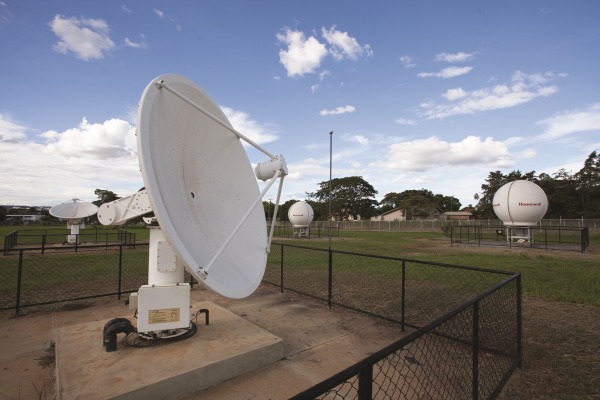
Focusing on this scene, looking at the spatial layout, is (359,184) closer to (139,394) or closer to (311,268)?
(311,268)

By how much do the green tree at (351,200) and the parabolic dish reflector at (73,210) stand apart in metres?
67.5

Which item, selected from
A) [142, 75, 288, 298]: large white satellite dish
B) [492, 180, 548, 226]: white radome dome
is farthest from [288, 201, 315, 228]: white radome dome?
[142, 75, 288, 298]: large white satellite dish

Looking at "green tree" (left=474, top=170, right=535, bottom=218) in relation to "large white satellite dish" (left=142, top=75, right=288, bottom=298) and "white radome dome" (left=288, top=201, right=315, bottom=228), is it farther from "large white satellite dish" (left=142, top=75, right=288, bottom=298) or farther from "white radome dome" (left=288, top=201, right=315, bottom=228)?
"large white satellite dish" (left=142, top=75, right=288, bottom=298)

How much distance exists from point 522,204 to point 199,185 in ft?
86.6

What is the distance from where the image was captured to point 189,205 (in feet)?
14.9

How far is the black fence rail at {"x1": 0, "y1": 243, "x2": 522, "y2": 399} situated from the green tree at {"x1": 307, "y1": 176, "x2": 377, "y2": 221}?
237 ft

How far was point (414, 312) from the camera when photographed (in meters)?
7.53

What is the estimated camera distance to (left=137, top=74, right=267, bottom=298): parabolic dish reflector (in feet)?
12.0

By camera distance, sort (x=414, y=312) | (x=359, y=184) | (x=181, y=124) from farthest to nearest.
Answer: (x=359, y=184) < (x=414, y=312) < (x=181, y=124)

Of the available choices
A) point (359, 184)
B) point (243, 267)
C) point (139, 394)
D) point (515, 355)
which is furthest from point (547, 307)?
point (359, 184)

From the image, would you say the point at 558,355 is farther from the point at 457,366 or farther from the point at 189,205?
the point at 189,205

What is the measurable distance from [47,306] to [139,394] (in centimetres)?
581

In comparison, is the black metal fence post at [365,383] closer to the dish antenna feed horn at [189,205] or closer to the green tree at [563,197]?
the dish antenna feed horn at [189,205]

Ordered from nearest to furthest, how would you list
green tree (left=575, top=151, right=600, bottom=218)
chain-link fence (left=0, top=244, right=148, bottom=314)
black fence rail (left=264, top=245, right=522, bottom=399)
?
black fence rail (left=264, top=245, right=522, bottom=399) → chain-link fence (left=0, top=244, right=148, bottom=314) → green tree (left=575, top=151, right=600, bottom=218)
